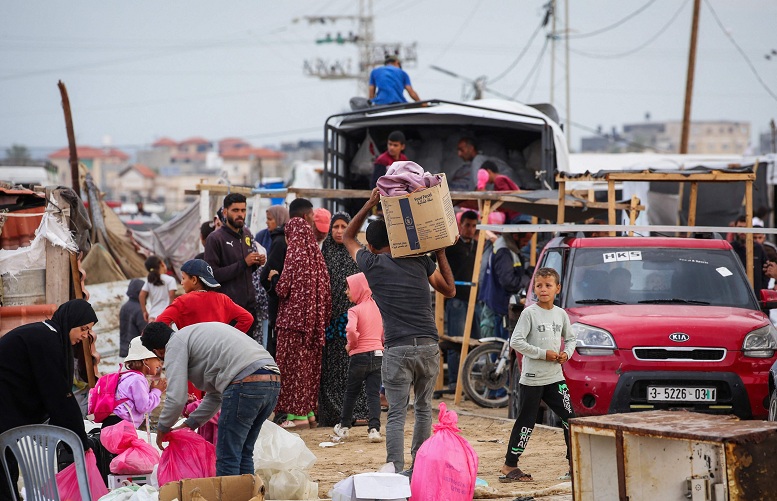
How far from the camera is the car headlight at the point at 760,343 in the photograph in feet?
30.4

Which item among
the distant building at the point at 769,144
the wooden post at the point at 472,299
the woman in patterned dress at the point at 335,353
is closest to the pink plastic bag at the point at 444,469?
the woman in patterned dress at the point at 335,353

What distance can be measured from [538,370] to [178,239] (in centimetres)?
1120

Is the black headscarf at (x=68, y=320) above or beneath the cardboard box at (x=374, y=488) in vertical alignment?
above

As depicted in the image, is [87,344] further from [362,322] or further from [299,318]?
[362,322]

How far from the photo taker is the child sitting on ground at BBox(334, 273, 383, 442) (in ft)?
33.3

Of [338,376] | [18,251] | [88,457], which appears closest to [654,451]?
[88,457]

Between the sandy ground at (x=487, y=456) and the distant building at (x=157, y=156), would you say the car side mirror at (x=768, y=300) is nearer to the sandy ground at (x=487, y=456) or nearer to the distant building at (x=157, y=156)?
the sandy ground at (x=487, y=456)

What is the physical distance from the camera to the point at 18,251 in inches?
382

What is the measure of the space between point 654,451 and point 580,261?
14.3 feet

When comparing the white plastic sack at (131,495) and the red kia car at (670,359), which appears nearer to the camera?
the white plastic sack at (131,495)

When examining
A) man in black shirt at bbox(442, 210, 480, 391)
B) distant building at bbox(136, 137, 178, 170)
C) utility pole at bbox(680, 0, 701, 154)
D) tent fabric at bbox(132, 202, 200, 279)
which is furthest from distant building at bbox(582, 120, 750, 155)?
man in black shirt at bbox(442, 210, 480, 391)

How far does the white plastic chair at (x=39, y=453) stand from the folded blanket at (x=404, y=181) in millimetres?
2586

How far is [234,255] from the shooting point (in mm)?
10312

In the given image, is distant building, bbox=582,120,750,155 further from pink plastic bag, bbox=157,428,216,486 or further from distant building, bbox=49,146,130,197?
pink plastic bag, bbox=157,428,216,486
